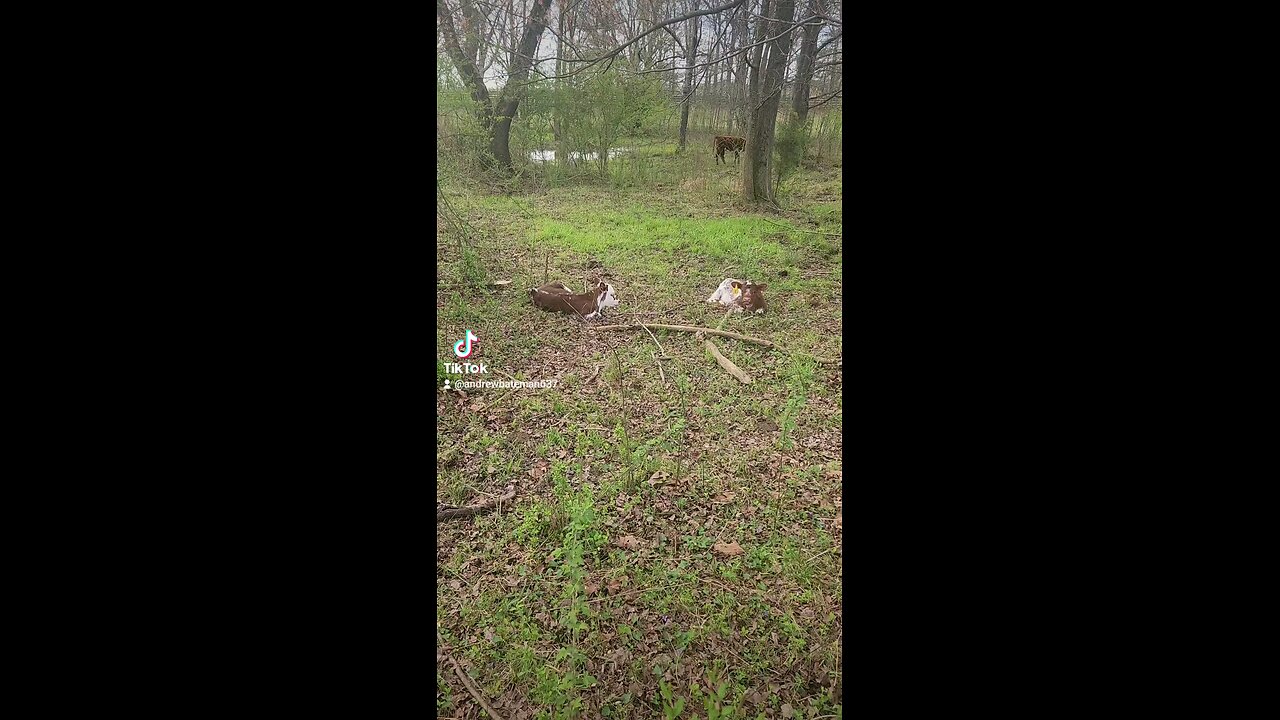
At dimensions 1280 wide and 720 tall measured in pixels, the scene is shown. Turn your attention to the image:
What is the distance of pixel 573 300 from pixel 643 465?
105 cm

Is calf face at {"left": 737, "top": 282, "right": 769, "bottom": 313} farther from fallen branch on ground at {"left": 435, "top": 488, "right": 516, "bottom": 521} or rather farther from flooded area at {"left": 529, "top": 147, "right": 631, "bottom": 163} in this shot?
fallen branch on ground at {"left": 435, "top": 488, "right": 516, "bottom": 521}

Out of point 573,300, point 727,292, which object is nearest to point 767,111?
point 727,292

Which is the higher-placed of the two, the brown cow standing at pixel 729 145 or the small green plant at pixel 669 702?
the brown cow standing at pixel 729 145

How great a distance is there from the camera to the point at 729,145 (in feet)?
12.1

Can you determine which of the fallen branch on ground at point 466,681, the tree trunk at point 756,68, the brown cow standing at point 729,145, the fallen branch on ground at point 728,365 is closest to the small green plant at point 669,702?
the fallen branch on ground at point 466,681

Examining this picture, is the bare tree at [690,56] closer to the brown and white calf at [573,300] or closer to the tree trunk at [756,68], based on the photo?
the tree trunk at [756,68]

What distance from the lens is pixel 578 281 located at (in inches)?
122

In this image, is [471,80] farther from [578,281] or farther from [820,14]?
[820,14]

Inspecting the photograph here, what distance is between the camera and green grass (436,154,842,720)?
158 centimetres

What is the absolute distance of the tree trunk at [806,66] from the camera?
313 centimetres

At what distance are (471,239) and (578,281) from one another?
546 mm

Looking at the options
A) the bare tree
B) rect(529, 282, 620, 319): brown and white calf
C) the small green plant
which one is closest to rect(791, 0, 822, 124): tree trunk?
the bare tree

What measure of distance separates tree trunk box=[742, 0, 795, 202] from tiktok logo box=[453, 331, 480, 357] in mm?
1867

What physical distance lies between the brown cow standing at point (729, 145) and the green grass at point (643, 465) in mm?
96
